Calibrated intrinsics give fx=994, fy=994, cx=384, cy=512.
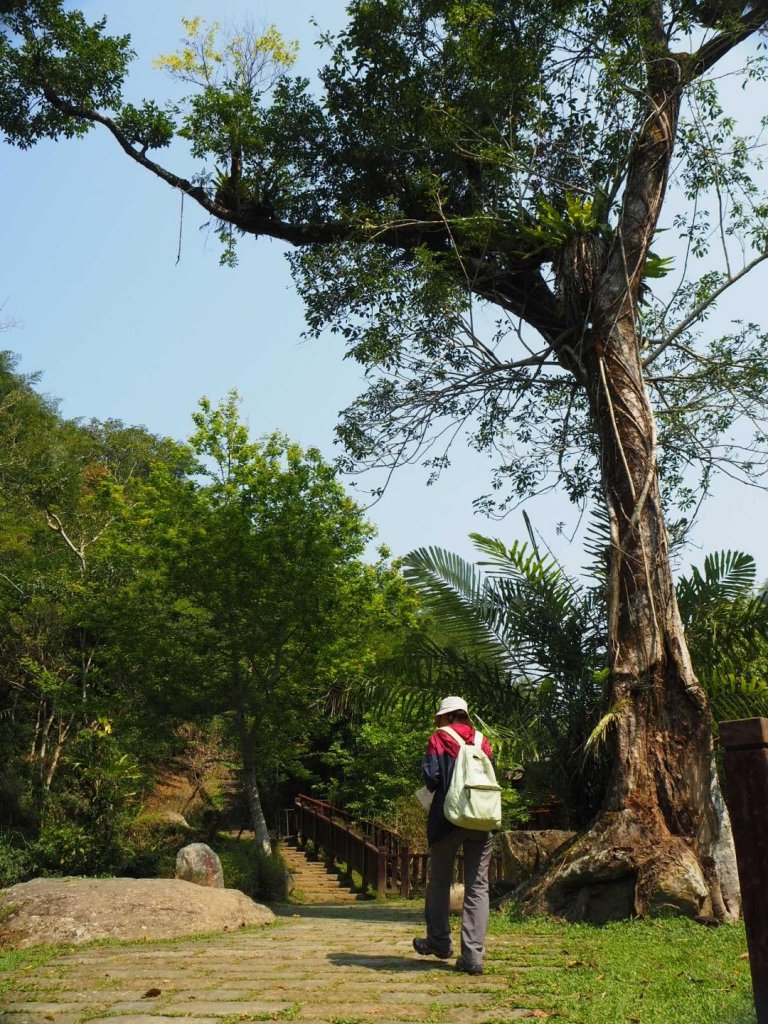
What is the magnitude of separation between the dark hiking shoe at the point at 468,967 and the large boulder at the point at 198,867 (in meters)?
7.37

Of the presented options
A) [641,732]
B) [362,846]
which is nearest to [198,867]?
[641,732]

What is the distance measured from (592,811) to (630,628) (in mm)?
2082

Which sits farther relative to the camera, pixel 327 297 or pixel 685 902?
pixel 327 297

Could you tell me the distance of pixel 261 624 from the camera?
1791 centimetres

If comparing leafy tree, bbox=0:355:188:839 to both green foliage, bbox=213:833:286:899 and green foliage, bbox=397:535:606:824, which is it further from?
green foliage, bbox=397:535:606:824

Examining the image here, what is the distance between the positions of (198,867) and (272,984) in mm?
7566

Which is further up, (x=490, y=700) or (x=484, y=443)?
(x=484, y=443)

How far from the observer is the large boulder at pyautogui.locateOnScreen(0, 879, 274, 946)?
25.9 ft

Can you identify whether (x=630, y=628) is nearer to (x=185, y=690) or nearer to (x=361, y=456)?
(x=361, y=456)

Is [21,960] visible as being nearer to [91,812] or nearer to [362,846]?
[91,812]

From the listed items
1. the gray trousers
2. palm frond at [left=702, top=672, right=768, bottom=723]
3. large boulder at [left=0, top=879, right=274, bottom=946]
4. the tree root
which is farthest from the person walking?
palm frond at [left=702, top=672, right=768, bottom=723]

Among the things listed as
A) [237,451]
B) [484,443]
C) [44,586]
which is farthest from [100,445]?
[484,443]

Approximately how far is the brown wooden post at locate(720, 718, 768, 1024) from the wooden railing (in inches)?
600

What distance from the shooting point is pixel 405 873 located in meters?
20.4
